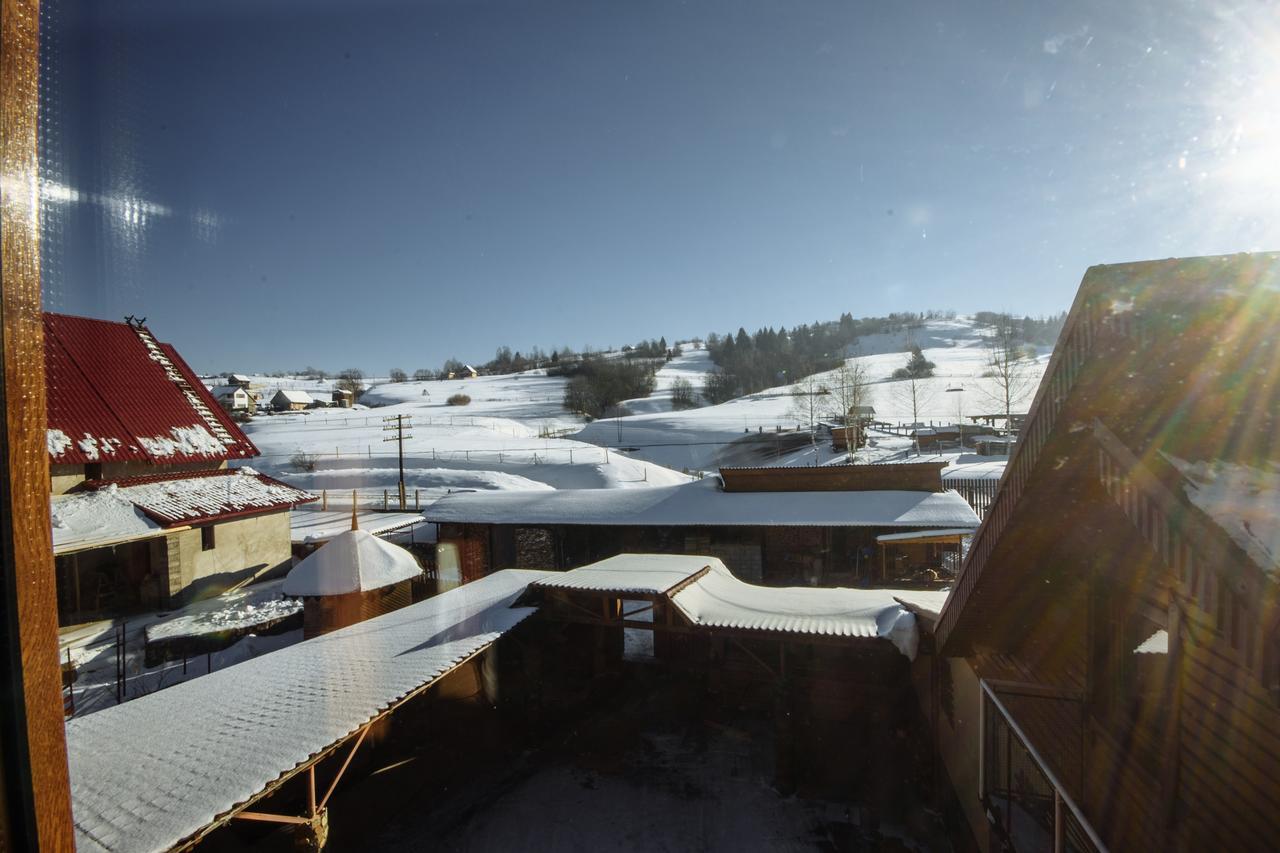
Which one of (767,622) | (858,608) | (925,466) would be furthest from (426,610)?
(925,466)

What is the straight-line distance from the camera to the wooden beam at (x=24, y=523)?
2.93 feet

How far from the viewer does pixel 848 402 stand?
152ft

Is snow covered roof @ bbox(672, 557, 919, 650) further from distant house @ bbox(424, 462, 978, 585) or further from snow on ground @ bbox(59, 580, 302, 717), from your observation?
snow on ground @ bbox(59, 580, 302, 717)

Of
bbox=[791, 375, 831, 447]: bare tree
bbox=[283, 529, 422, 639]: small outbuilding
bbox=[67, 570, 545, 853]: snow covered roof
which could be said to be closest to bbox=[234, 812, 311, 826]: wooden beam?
bbox=[67, 570, 545, 853]: snow covered roof

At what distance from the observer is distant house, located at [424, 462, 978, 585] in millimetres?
14781

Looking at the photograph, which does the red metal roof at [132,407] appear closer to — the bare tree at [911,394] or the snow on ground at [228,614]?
the snow on ground at [228,614]

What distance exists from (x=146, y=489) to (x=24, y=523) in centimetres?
1668

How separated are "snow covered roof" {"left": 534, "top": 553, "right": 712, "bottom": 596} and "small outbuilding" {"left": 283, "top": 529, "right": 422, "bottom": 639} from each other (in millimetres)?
3616

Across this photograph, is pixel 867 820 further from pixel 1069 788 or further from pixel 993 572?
pixel 993 572

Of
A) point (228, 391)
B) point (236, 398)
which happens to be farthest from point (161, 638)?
point (228, 391)

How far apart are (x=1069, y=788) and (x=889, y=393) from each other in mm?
68119

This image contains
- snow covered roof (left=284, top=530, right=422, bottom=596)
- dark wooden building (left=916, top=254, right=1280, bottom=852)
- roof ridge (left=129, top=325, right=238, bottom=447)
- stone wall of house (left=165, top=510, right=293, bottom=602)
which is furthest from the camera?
roof ridge (left=129, top=325, right=238, bottom=447)

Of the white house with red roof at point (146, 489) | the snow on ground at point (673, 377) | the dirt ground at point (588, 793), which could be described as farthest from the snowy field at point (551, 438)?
the dirt ground at point (588, 793)

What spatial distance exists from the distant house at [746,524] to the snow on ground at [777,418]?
19.3m
